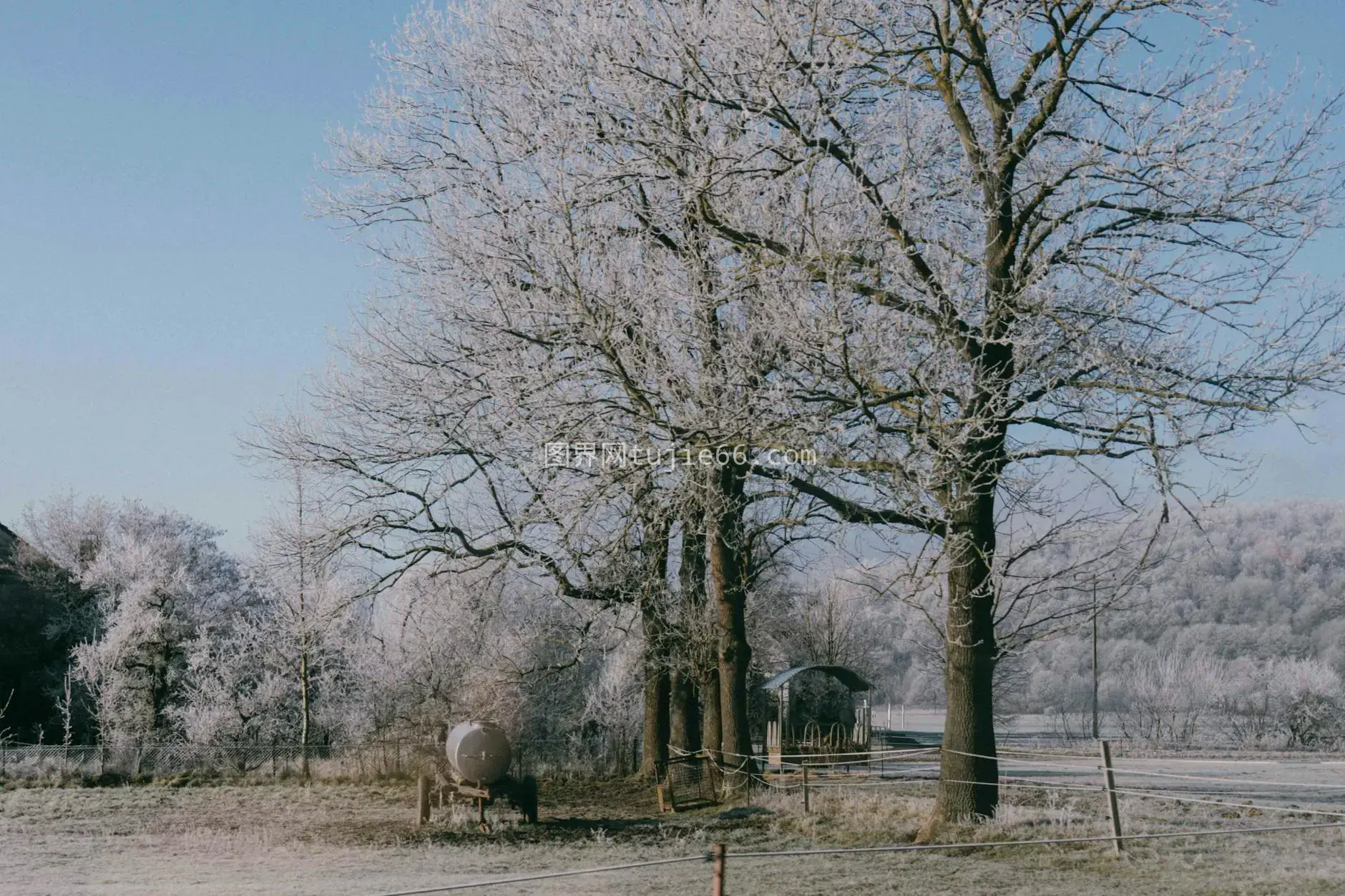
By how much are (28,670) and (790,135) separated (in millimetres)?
39715

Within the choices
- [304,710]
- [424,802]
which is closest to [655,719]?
[424,802]

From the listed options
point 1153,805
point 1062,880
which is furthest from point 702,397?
point 1153,805

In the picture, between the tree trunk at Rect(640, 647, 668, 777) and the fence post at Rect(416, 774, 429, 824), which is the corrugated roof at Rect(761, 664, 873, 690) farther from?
the fence post at Rect(416, 774, 429, 824)

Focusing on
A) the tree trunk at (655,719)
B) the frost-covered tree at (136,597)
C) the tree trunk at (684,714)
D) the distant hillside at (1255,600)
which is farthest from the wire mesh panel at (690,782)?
the distant hillside at (1255,600)

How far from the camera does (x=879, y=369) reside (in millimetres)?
11117

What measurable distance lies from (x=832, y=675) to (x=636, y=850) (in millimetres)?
17957

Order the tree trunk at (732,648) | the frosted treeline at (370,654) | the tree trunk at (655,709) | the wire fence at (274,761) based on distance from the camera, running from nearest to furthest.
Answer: the tree trunk at (732,648), the tree trunk at (655,709), the frosted treeline at (370,654), the wire fence at (274,761)

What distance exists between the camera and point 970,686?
12305 mm

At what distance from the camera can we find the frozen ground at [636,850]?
9945 mm

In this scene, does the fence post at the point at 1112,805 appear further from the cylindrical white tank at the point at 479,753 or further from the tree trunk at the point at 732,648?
the cylindrical white tank at the point at 479,753

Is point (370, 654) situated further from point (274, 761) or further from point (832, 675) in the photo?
point (832, 675)

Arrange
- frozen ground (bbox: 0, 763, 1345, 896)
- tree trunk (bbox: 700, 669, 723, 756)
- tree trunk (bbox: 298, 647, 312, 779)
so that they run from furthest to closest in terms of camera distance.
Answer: tree trunk (bbox: 298, 647, 312, 779) < tree trunk (bbox: 700, 669, 723, 756) < frozen ground (bbox: 0, 763, 1345, 896)

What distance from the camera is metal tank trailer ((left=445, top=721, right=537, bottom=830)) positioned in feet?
57.4

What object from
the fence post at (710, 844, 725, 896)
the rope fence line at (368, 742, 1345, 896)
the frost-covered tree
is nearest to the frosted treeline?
the frost-covered tree
